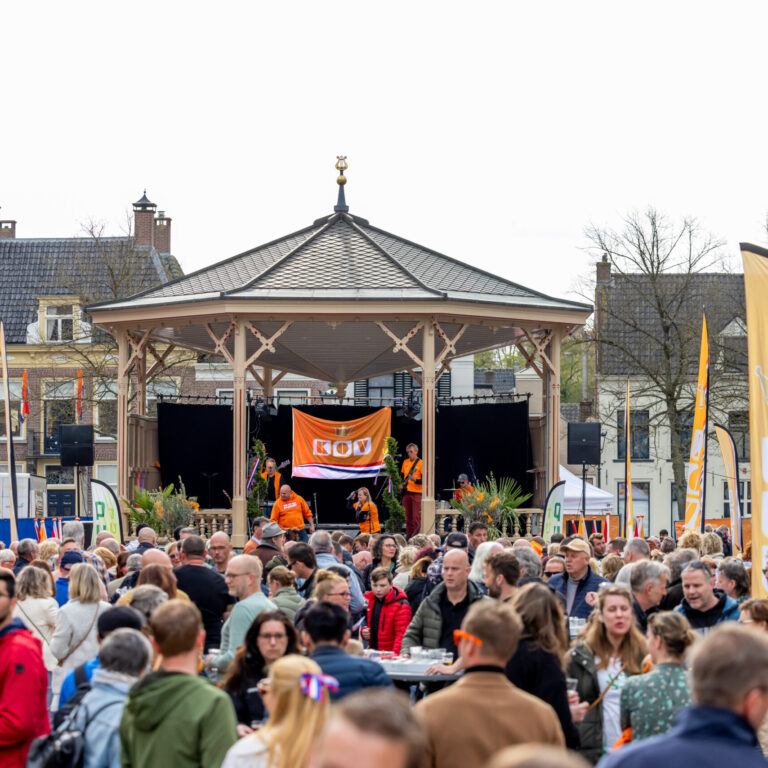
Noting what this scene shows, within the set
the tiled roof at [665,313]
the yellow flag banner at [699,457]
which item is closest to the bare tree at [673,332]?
the tiled roof at [665,313]

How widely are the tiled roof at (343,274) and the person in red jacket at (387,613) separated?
12.1 metres

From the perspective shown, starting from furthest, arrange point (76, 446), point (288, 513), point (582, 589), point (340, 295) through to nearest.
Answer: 1. point (76, 446)
2. point (340, 295)
3. point (288, 513)
4. point (582, 589)

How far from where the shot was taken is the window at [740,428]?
41.7 meters

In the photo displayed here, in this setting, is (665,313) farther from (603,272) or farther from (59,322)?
(59,322)

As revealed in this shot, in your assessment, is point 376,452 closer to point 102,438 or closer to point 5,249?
point 102,438

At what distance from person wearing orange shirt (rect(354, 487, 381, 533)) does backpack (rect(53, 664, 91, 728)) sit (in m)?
16.8

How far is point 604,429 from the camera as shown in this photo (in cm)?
4762

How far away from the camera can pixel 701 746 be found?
141 inches

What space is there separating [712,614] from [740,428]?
3872 centimetres

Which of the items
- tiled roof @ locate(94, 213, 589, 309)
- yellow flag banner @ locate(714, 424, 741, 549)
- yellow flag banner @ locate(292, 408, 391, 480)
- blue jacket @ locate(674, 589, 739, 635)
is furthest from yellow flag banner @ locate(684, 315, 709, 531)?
yellow flag banner @ locate(292, 408, 391, 480)

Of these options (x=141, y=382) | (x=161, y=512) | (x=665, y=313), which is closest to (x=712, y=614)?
(x=161, y=512)

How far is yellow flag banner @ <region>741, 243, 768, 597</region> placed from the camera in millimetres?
8789

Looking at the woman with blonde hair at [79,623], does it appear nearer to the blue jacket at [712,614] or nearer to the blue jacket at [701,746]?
the blue jacket at [712,614]

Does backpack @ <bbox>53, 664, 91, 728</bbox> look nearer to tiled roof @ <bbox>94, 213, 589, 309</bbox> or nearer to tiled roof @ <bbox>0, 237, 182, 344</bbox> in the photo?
tiled roof @ <bbox>94, 213, 589, 309</bbox>
